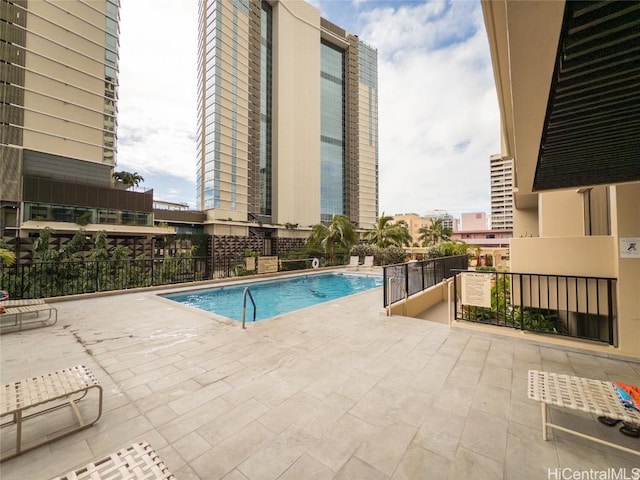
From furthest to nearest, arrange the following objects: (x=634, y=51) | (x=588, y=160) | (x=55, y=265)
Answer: (x=55, y=265) → (x=588, y=160) → (x=634, y=51)

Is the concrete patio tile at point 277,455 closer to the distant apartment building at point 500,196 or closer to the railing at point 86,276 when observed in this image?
the railing at point 86,276

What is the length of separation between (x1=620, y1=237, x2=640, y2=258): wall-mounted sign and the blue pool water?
27.5 ft

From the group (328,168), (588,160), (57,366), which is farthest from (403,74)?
(328,168)

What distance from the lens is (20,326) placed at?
510 cm

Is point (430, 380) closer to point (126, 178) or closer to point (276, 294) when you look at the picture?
point (276, 294)

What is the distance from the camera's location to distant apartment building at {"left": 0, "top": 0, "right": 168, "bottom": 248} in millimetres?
20734

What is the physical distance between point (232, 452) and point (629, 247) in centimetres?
579

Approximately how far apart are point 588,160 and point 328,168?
136 feet

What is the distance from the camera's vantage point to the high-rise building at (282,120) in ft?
99.3

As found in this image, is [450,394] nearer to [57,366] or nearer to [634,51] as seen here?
[634,51]

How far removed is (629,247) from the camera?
3.73 m

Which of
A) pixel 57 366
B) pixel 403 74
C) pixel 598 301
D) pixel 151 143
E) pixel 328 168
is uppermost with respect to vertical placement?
pixel 151 143

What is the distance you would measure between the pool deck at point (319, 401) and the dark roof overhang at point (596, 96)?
9.34 feet

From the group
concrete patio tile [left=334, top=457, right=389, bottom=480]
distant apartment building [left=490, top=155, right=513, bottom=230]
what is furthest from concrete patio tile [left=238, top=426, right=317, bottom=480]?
distant apartment building [left=490, top=155, right=513, bottom=230]
